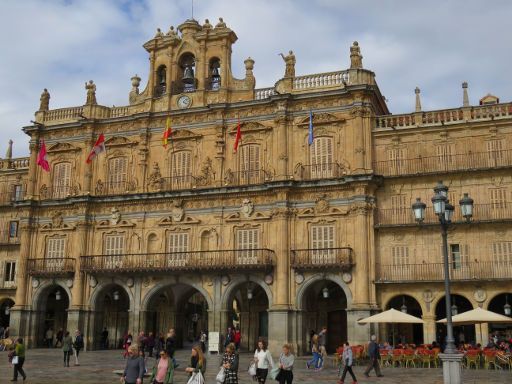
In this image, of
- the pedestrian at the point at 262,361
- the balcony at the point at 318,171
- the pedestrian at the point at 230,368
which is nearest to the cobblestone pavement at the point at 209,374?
the pedestrian at the point at 262,361

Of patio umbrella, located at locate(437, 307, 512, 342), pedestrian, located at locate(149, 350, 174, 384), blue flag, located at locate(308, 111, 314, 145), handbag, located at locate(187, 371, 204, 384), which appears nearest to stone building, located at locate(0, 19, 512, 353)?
blue flag, located at locate(308, 111, 314, 145)

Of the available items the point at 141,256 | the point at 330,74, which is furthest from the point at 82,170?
the point at 330,74

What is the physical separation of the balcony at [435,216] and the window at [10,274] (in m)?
24.9

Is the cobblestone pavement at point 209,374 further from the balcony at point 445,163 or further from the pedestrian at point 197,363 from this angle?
the balcony at point 445,163

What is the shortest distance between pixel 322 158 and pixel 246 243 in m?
6.45

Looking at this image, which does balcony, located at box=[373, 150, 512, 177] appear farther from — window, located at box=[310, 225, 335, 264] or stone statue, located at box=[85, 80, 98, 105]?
stone statue, located at box=[85, 80, 98, 105]

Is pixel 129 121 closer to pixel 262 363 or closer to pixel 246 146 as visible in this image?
pixel 246 146

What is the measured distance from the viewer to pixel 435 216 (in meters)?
32.9

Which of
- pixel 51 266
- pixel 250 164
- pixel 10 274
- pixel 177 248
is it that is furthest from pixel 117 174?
pixel 10 274

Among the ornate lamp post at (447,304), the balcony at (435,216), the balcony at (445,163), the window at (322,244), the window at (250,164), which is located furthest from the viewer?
the window at (250,164)

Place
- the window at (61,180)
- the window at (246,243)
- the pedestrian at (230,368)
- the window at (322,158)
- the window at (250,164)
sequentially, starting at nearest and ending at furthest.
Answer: the pedestrian at (230,368), the window at (246,243), the window at (322,158), the window at (250,164), the window at (61,180)

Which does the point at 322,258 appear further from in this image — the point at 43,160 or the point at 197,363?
the point at 197,363

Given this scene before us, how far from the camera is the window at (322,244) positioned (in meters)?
33.7

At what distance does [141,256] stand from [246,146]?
9.02 metres
